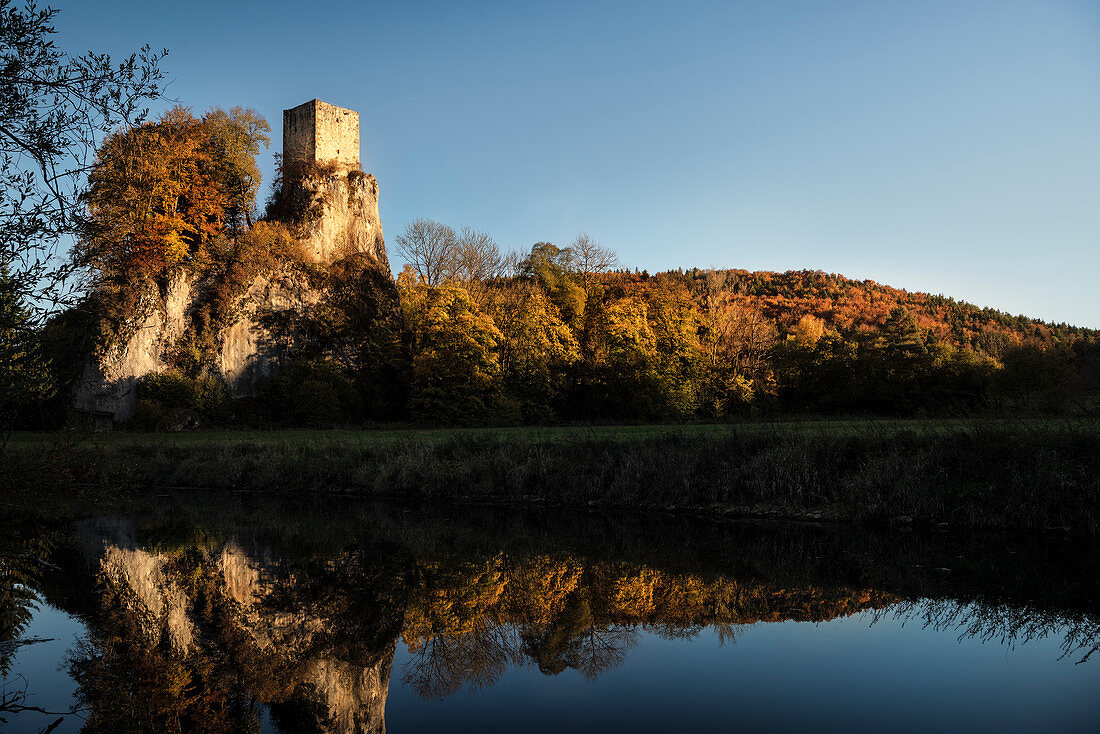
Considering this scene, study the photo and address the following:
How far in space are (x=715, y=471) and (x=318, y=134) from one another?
141 ft

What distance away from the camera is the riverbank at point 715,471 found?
12750mm

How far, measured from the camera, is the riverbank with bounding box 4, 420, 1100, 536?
502 inches

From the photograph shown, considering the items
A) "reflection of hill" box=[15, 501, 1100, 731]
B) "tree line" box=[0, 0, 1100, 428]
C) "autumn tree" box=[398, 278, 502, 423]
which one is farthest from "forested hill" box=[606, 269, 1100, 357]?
"reflection of hill" box=[15, 501, 1100, 731]

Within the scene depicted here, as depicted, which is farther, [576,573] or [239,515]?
[239,515]

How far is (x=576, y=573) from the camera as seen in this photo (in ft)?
35.8

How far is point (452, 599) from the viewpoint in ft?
31.4

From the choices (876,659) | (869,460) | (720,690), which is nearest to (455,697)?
(720,690)

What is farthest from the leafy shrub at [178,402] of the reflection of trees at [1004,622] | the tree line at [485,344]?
the reflection of trees at [1004,622]

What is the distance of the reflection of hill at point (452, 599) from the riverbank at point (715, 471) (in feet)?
3.98

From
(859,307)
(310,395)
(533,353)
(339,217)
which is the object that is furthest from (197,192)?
(859,307)

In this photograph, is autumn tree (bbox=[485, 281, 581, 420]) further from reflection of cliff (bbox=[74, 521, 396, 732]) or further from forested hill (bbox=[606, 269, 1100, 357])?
reflection of cliff (bbox=[74, 521, 396, 732])

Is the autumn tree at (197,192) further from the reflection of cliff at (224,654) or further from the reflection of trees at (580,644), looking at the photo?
the reflection of trees at (580,644)

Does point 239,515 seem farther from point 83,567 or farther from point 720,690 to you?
point 720,690

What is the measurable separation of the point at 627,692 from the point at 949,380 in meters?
47.6
